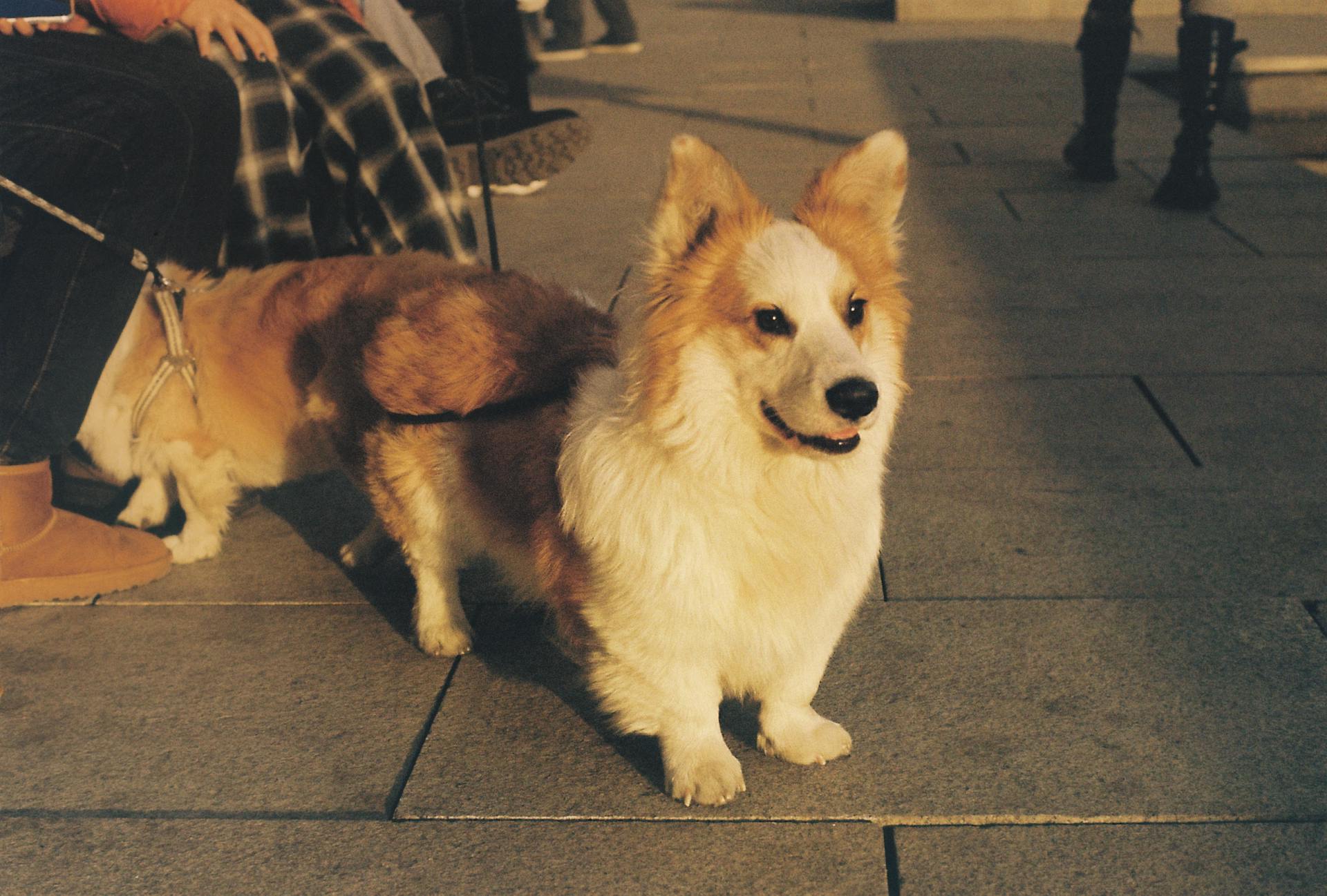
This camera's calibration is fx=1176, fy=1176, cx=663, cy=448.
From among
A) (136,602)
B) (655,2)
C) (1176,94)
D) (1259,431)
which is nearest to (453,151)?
(136,602)

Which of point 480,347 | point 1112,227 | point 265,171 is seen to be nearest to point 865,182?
point 480,347

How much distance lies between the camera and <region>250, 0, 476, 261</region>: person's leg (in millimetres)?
4188

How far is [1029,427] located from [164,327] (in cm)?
292

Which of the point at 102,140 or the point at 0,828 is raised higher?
the point at 102,140

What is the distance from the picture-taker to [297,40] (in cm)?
420

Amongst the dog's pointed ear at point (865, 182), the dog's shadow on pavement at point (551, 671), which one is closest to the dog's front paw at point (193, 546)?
the dog's shadow on pavement at point (551, 671)

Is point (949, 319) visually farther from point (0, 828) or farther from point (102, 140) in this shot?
point (0, 828)

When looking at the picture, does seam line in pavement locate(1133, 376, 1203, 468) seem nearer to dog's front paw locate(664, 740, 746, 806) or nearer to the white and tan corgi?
the white and tan corgi

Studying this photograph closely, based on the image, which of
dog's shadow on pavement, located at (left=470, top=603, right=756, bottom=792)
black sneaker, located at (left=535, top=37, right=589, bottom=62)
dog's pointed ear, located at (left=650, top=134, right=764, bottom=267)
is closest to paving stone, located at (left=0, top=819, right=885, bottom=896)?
dog's shadow on pavement, located at (left=470, top=603, right=756, bottom=792)

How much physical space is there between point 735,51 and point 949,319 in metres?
8.08

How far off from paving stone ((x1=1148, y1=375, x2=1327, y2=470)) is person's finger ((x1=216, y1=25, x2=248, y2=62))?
3500 mm

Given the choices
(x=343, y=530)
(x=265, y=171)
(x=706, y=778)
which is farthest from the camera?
(x=265, y=171)

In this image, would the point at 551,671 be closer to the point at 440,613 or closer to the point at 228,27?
the point at 440,613

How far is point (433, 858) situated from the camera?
2.38m
